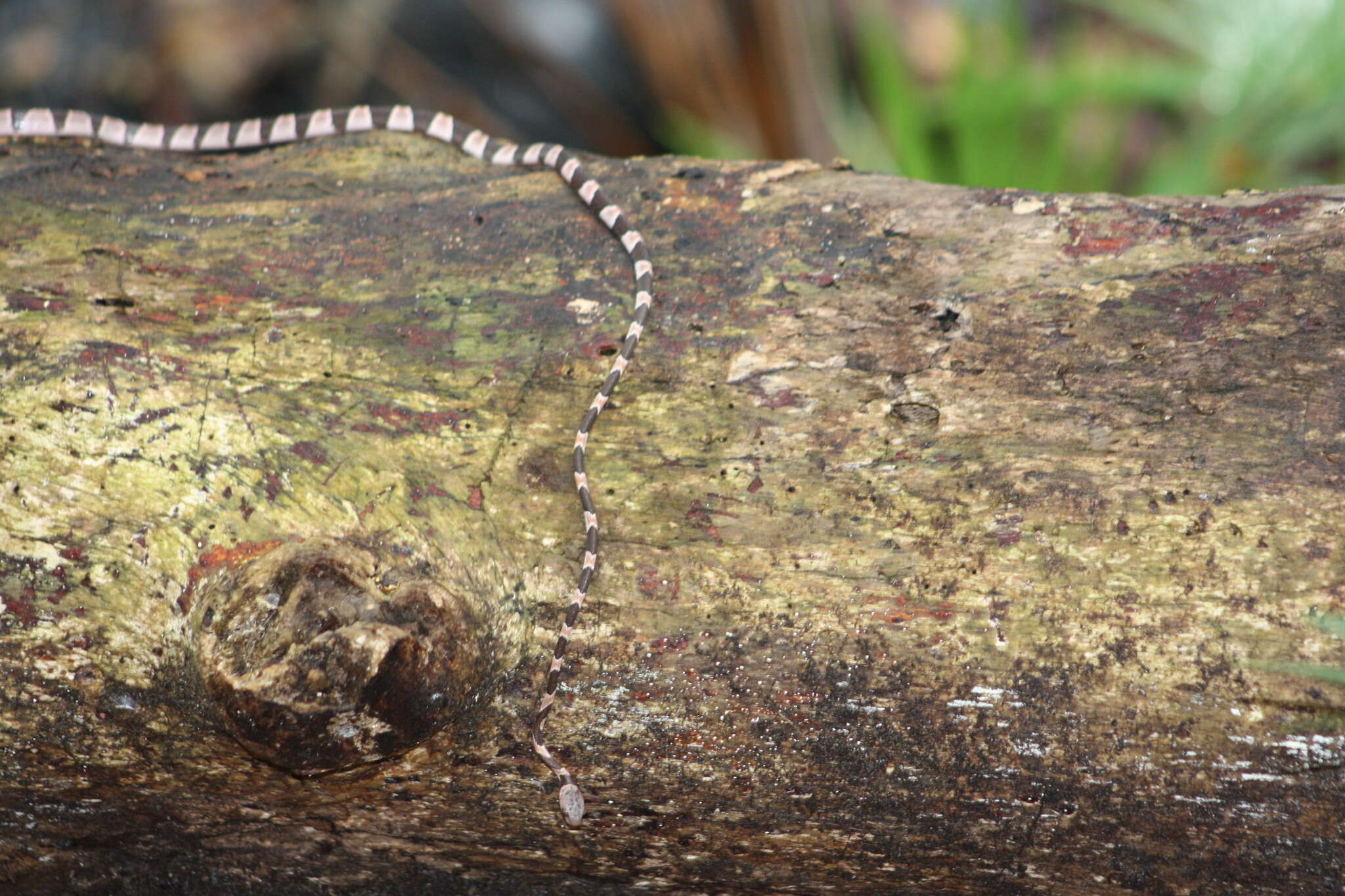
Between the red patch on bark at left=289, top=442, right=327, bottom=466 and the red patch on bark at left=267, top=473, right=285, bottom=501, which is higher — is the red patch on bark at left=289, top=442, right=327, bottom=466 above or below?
above

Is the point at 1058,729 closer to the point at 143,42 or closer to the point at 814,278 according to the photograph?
the point at 814,278

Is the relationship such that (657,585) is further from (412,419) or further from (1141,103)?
(1141,103)

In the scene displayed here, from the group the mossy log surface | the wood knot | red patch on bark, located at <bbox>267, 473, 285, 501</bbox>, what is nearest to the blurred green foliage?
the mossy log surface

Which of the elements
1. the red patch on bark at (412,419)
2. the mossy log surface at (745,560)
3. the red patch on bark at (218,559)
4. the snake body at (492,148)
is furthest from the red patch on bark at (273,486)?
the snake body at (492,148)

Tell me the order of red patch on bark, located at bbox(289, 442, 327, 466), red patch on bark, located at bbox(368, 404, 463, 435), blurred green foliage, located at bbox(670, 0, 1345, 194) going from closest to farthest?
red patch on bark, located at bbox(289, 442, 327, 466) → red patch on bark, located at bbox(368, 404, 463, 435) → blurred green foliage, located at bbox(670, 0, 1345, 194)

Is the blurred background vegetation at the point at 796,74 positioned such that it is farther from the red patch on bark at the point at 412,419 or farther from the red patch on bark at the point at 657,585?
the red patch on bark at the point at 657,585

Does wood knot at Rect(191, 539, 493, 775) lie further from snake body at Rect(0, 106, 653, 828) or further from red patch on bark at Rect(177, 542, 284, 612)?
snake body at Rect(0, 106, 653, 828)

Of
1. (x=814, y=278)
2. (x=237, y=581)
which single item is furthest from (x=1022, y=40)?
(x=237, y=581)
